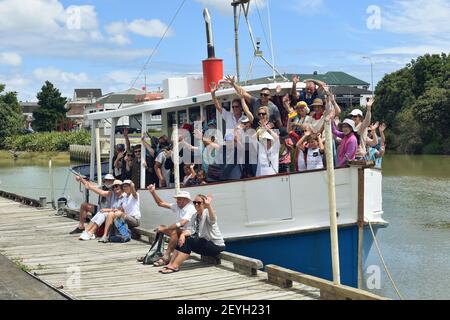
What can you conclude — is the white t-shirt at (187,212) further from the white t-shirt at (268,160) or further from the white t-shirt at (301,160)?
the white t-shirt at (301,160)

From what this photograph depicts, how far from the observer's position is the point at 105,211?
37.9 ft

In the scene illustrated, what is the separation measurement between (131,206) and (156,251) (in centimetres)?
212

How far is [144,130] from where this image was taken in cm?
1188

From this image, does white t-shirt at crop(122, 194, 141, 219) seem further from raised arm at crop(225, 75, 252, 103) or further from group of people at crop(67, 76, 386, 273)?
raised arm at crop(225, 75, 252, 103)

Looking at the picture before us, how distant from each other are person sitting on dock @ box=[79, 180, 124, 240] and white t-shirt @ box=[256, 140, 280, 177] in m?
2.78

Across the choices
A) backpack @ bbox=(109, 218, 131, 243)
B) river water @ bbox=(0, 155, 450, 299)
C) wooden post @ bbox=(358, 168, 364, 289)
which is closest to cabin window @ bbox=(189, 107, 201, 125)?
backpack @ bbox=(109, 218, 131, 243)

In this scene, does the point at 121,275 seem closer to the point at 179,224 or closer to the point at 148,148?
the point at 179,224

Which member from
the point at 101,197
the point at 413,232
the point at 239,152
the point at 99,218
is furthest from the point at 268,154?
the point at 413,232

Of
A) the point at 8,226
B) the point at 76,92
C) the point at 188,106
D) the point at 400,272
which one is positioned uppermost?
the point at 76,92

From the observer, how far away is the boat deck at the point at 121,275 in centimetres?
754

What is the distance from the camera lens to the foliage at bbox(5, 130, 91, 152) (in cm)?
6912
